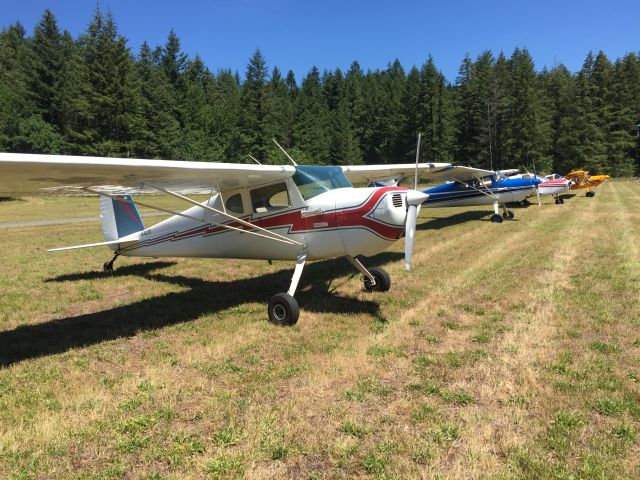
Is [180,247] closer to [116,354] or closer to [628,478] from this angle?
[116,354]

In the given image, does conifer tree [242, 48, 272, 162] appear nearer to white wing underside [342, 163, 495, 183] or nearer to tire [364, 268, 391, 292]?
white wing underside [342, 163, 495, 183]

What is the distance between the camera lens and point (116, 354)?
4.95 meters

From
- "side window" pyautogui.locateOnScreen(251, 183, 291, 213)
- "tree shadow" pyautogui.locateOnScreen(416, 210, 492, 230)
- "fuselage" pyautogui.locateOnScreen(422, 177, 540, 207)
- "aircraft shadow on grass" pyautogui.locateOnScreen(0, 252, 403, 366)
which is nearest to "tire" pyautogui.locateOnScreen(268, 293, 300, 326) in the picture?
"aircraft shadow on grass" pyautogui.locateOnScreen(0, 252, 403, 366)

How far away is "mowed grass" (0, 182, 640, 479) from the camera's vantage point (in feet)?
9.48

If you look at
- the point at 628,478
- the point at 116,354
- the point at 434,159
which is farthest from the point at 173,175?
the point at 434,159

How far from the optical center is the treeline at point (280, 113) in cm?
5172

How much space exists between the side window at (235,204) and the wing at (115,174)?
19 cm

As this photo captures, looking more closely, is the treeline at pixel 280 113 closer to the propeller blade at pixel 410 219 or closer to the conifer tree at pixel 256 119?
the conifer tree at pixel 256 119

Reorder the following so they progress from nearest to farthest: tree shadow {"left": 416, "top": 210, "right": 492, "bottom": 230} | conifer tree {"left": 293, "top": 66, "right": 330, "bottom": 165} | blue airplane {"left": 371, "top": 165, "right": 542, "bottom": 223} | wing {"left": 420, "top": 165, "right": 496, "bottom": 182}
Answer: wing {"left": 420, "top": 165, "right": 496, "bottom": 182}
tree shadow {"left": 416, "top": 210, "right": 492, "bottom": 230}
blue airplane {"left": 371, "top": 165, "right": 542, "bottom": 223}
conifer tree {"left": 293, "top": 66, "right": 330, "bottom": 165}

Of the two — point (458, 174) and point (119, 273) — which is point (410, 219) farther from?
point (458, 174)

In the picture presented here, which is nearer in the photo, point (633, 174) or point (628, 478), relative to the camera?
point (628, 478)

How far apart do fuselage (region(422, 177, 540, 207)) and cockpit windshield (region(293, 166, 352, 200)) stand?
40.1 feet

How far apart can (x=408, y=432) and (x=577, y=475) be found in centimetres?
112

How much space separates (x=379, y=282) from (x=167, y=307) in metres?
3.76
